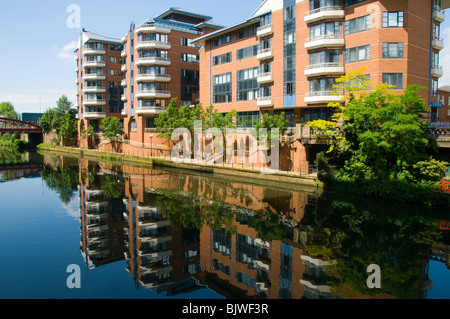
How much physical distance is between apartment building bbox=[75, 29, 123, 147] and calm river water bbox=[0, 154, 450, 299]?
56.5 m

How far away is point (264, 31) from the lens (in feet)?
152

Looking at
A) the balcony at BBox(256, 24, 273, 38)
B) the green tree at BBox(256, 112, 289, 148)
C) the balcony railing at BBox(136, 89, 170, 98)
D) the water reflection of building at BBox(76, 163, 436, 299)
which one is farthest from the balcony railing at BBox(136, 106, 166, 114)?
the water reflection of building at BBox(76, 163, 436, 299)

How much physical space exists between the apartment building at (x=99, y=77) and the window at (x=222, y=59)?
40838 mm

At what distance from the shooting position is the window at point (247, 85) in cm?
5003

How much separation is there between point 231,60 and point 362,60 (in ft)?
70.9

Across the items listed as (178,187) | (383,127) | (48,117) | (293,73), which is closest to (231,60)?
(293,73)

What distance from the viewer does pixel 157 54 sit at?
6631 centimetres

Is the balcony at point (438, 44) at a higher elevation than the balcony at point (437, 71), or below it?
higher

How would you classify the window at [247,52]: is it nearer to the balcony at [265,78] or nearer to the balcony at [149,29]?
→ the balcony at [265,78]

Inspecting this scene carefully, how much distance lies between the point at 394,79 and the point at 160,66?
1714 inches

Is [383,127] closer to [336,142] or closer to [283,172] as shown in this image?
[336,142]

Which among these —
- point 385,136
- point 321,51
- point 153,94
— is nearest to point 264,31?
point 321,51

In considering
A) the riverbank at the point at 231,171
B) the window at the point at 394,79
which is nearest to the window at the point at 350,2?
the window at the point at 394,79

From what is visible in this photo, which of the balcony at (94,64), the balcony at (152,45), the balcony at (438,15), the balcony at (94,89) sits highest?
the balcony at (94,64)
